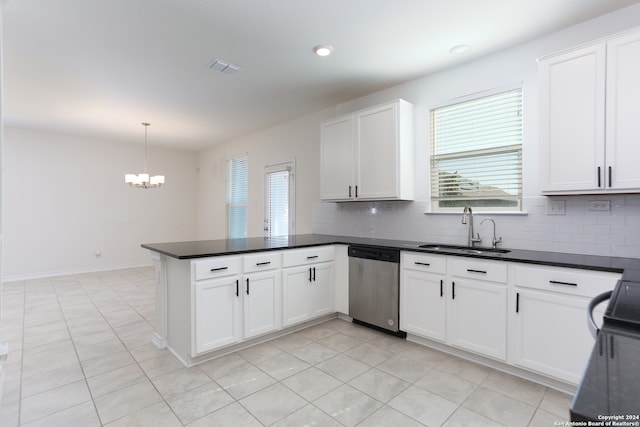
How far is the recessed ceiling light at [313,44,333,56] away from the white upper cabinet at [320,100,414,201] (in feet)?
2.75

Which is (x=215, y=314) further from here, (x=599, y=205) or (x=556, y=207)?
(x=599, y=205)

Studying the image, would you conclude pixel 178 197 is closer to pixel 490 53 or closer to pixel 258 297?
pixel 258 297

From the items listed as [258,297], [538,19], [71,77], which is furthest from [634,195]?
[71,77]

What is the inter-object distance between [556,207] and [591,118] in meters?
0.73

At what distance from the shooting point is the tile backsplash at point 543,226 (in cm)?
236

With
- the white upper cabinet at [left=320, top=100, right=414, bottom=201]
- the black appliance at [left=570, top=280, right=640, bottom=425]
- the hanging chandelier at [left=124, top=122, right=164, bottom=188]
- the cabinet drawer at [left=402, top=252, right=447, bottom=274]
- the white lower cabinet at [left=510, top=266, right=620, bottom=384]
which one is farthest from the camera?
the hanging chandelier at [left=124, top=122, right=164, bottom=188]

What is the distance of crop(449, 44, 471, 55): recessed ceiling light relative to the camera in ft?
9.34

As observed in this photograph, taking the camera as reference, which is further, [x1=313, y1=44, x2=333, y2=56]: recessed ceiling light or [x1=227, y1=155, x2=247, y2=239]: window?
[x1=227, y1=155, x2=247, y2=239]: window

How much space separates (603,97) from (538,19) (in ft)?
2.56

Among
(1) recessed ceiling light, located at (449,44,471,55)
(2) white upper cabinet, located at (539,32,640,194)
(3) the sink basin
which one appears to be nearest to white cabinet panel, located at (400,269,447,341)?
(3) the sink basin

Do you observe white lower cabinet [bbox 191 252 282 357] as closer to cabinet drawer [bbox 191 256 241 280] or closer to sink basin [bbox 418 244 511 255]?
cabinet drawer [bbox 191 256 241 280]

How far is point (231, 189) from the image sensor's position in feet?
22.1

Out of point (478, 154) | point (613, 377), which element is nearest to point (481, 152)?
point (478, 154)

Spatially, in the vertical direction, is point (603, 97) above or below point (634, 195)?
above
